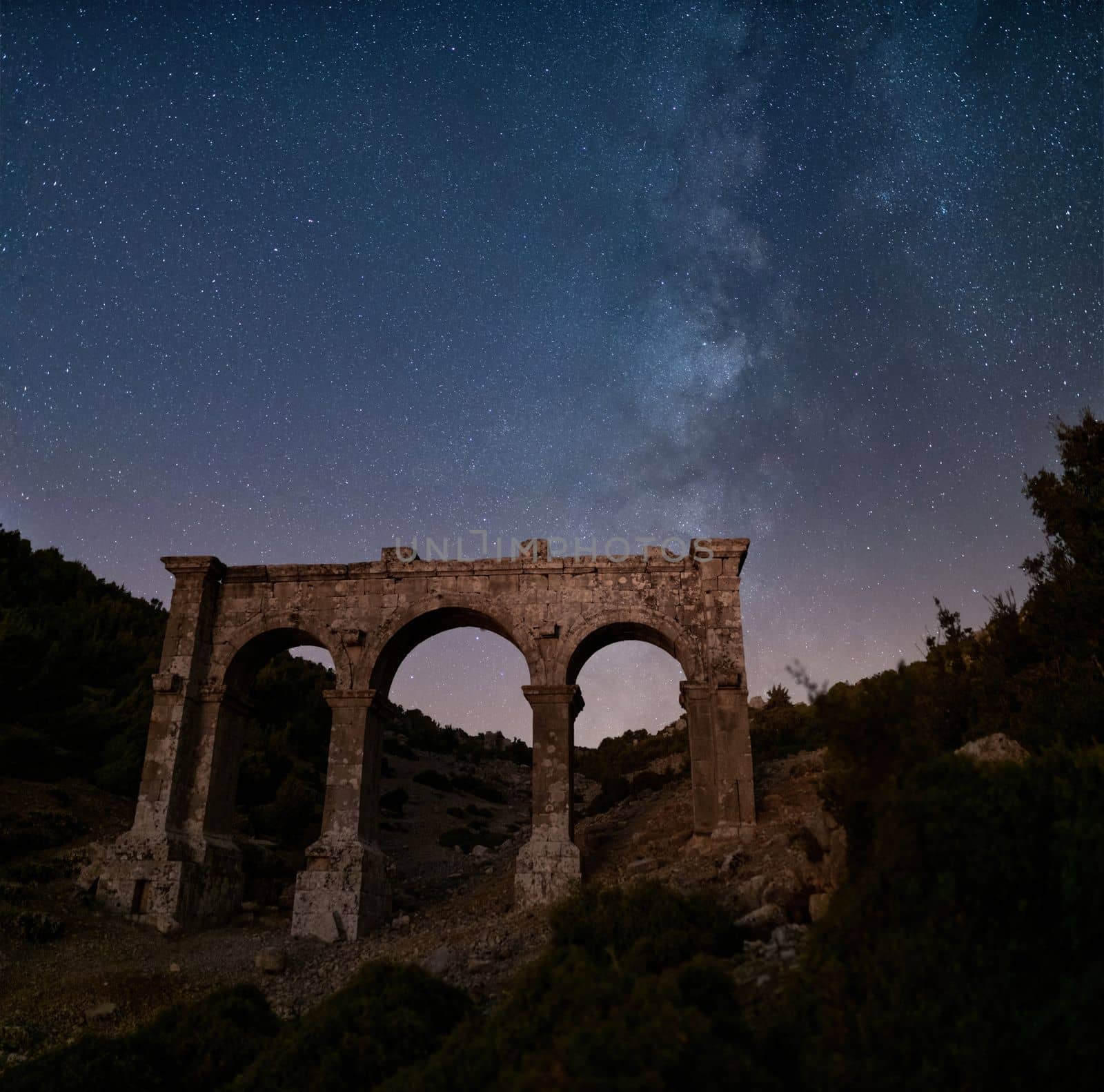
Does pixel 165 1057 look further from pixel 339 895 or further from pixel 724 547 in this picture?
pixel 724 547

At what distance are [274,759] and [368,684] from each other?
Answer: 878 cm

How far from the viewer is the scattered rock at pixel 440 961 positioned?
9.99 metres

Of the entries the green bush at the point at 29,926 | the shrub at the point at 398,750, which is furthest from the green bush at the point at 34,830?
the shrub at the point at 398,750

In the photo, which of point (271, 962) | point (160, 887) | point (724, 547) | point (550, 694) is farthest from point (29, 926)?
point (724, 547)

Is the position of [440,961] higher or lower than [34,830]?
lower

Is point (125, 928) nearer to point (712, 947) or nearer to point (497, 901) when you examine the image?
point (497, 901)

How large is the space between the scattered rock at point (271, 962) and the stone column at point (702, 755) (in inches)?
255

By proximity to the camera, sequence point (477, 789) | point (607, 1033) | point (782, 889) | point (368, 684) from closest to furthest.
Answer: point (607, 1033) → point (782, 889) → point (368, 684) → point (477, 789)

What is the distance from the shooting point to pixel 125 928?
12734 mm

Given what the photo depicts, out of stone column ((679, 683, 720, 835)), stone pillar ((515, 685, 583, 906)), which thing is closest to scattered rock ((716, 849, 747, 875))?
stone column ((679, 683, 720, 835))

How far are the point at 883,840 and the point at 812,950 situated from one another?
849 mm

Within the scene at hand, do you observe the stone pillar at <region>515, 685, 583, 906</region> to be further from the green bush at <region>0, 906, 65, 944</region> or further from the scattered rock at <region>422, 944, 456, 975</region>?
the green bush at <region>0, 906, 65, 944</region>

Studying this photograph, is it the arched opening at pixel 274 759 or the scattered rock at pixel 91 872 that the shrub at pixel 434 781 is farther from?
the scattered rock at pixel 91 872

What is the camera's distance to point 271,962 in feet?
38.2
